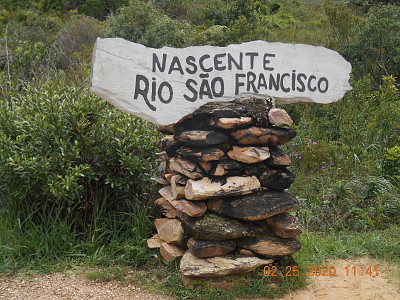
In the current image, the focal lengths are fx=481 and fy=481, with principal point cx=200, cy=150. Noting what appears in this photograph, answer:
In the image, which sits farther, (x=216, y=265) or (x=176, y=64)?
(x=176, y=64)

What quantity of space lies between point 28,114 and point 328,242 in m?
2.95

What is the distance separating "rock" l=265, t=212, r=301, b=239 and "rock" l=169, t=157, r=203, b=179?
64 cm

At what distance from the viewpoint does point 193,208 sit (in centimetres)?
343

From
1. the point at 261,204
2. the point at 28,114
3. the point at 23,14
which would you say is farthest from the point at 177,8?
the point at 261,204

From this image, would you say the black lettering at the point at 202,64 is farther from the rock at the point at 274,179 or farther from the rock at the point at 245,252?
the rock at the point at 245,252

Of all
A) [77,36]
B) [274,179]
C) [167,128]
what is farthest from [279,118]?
[77,36]

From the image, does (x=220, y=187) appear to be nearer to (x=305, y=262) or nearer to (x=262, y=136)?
(x=262, y=136)

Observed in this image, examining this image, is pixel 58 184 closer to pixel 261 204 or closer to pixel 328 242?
pixel 261 204

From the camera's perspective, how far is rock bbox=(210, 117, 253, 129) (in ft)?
11.2

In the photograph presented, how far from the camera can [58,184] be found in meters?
3.76

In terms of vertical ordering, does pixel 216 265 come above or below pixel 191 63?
below

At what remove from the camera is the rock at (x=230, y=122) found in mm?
3424

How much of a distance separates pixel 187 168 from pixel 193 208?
29 centimetres
